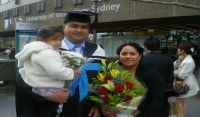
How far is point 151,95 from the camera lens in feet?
12.0

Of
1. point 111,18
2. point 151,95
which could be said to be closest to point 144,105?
point 151,95

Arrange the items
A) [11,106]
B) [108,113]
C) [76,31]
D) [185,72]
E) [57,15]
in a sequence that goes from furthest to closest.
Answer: [57,15], [11,106], [185,72], [76,31], [108,113]

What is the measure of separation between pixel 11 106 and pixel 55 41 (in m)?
7.31

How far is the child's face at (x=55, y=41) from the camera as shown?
10.4 feet

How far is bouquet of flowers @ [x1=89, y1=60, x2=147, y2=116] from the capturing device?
128 inches

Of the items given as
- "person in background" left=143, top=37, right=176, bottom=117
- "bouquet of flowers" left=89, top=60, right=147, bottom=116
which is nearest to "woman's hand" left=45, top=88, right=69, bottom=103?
"bouquet of flowers" left=89, top=60, right=147, bottom=116

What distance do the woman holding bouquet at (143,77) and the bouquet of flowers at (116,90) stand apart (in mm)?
201

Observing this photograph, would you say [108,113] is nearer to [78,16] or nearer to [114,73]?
[114,73]

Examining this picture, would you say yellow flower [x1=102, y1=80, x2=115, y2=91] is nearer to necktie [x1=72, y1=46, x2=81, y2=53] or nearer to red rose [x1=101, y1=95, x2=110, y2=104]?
red rose [x1=101, y1=95, x2=110, y2=104]

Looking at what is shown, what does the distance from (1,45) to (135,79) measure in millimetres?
55448

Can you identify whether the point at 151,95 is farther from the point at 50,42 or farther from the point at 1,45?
the point at 1,45

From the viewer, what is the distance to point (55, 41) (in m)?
3.19

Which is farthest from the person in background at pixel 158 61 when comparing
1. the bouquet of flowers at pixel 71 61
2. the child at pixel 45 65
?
the child at pixel 45 65

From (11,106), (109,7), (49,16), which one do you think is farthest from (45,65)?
(49,16)
